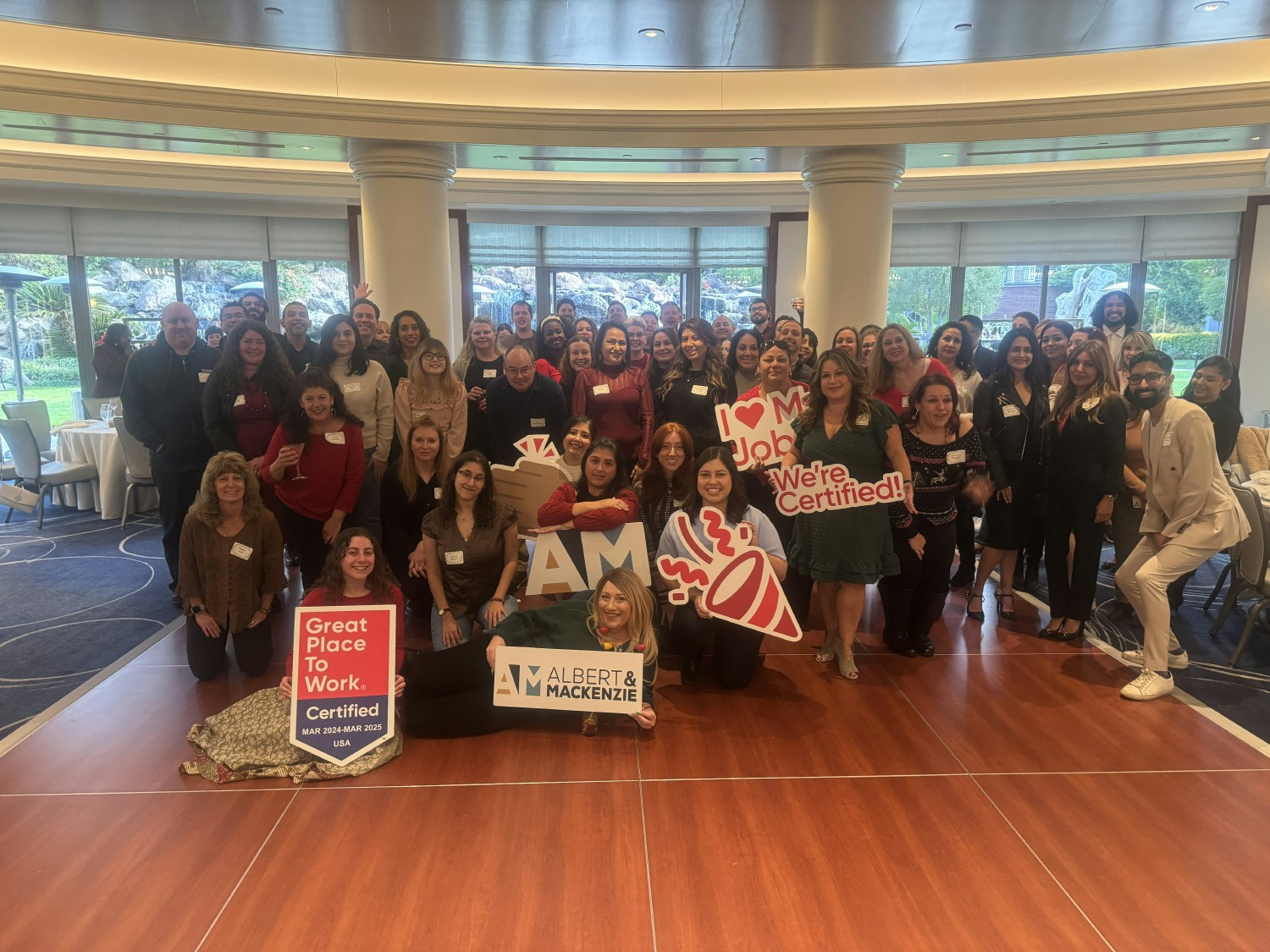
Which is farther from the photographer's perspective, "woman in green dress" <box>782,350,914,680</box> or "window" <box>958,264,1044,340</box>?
"window" <box>958,264,1044,340</box>

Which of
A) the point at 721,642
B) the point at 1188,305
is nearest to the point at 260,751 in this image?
the point at 721,642

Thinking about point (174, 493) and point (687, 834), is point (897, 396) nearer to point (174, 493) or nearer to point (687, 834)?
point (687, 834)

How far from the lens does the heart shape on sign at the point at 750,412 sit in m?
4.14

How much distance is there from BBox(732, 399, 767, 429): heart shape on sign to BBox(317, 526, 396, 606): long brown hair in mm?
1964

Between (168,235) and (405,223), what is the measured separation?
5772mm

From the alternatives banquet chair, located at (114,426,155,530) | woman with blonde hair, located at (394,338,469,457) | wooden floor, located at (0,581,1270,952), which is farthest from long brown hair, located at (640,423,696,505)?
banquet chair, located at (114,426,155,530)

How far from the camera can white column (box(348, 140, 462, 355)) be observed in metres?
6.16

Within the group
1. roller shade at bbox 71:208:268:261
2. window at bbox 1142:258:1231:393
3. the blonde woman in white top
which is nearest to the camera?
the blonde woman in white top

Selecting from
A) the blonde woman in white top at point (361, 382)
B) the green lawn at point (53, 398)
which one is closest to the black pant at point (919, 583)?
the blonde woman in white top at point (361, 382)

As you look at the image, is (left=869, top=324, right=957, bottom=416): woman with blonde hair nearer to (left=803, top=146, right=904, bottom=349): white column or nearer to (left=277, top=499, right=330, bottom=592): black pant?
(left=803, top=146, right=904, bottom=349): white column

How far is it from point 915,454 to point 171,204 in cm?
994

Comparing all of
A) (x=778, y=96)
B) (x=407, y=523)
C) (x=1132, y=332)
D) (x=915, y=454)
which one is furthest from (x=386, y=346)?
(x=1132, y=332)

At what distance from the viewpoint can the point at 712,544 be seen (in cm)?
351

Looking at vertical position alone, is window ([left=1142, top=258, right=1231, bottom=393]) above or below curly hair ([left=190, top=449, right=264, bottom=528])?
above
